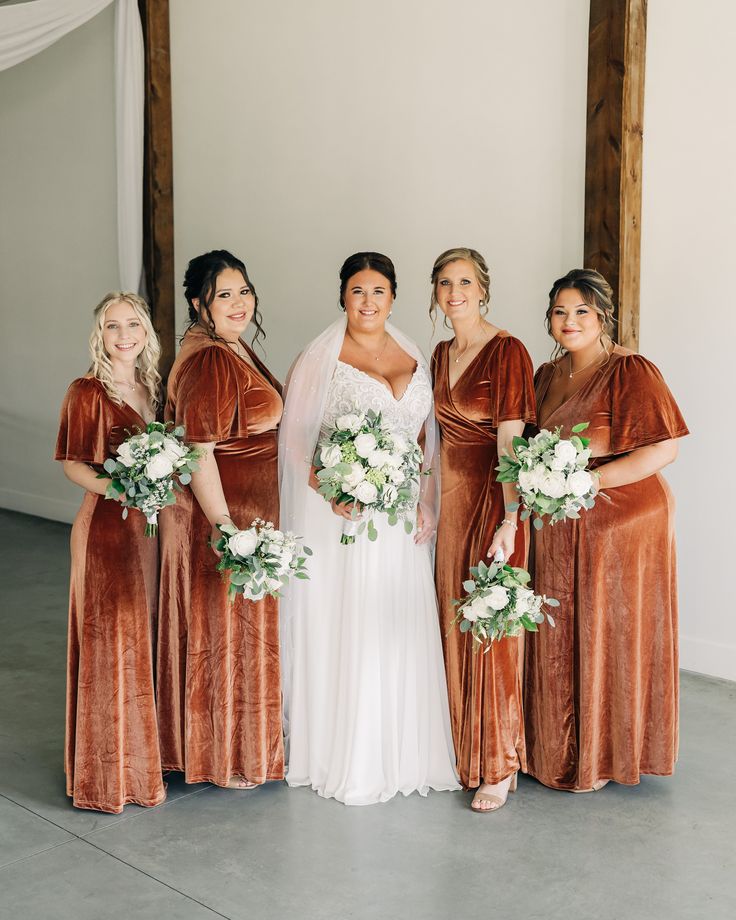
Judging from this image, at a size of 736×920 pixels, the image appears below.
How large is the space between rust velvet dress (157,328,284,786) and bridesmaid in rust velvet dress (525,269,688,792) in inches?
37.8

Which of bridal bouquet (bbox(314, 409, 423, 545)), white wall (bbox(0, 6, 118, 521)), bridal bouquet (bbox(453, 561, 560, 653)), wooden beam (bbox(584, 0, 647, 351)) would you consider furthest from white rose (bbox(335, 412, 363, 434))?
white wall (bbox(0, 6, 118, 521))

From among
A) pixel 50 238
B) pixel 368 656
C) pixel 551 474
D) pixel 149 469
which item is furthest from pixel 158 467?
pixel 50 238

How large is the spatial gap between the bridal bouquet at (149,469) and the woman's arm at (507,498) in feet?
3.29

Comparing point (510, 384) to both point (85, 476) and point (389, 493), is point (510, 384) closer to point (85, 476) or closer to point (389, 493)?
→ point (389, 493)

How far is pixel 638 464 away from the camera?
3359mm

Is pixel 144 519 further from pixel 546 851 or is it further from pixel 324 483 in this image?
pixel 546 851

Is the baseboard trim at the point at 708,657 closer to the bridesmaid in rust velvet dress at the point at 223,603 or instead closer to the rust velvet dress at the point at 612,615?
the rust velvet dress at the point at 612,615

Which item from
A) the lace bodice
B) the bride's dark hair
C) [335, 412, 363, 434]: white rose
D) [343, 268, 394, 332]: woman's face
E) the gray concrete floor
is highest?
the bride's dark hair

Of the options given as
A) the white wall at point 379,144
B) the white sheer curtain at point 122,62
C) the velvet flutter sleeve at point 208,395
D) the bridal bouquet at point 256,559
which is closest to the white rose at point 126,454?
the velvet flutter sleeve at point 208,395

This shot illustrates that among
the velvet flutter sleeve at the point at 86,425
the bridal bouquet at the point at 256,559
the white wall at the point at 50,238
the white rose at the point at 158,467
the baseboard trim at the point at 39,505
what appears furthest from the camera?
the baseboard trim at the point at 39,505

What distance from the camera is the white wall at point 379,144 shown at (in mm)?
4934

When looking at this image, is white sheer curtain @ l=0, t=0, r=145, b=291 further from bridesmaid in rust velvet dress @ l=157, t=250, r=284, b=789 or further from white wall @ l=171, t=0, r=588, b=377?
bridesmaid in rust velvet dress @ l=157, t=250, r=284, b=789

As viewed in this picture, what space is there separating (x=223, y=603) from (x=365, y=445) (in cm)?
78

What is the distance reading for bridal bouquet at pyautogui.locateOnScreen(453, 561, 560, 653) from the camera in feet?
10.5
